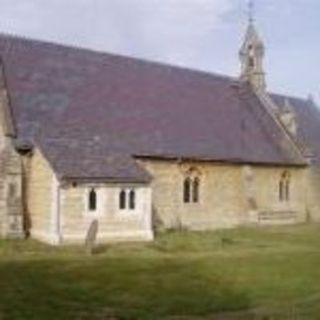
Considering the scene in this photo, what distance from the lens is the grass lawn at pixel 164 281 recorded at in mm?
19859

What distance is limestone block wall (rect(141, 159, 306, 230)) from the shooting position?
4472 centimetres

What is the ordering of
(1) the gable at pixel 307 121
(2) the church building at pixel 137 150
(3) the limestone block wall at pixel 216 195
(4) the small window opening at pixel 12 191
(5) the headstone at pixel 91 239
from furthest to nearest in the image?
(1) the gable at pixel 307 121, (3) the limestone block wall at pixel 216 195, (2) the church building at pixel 137 150, (4) the small window opening at pixel 12 191, (5) the headstone at pixel 91 239

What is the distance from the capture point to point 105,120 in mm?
43781

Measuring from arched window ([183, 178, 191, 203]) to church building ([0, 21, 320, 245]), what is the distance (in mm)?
67

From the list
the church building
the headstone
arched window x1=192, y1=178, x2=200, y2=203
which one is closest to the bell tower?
the church building

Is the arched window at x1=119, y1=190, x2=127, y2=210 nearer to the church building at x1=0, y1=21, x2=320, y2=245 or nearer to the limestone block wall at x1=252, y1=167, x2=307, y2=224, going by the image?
the church building at x1=0, y1=21, x2=320, y2=245

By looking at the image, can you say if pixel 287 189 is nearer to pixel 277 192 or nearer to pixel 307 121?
pixel 277 192

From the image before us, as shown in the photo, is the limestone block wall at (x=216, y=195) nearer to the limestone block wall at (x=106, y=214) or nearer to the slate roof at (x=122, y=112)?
the slate roof at (x=122, y=112)

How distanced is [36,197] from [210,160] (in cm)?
1265

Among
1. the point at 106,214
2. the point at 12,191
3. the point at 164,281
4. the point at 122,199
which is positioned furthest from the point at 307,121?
the point at 164,281

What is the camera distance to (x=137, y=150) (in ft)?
142

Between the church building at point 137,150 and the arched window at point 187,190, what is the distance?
2.7 inches

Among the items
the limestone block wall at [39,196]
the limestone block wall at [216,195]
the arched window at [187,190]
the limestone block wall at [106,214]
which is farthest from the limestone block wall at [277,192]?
the limestone block wall at [39,196]

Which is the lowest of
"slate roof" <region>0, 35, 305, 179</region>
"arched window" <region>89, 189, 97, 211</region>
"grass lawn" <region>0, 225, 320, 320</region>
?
"grass lawn" <region>0, 225, 320, 320</region>
